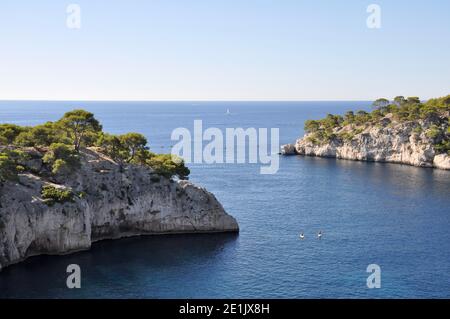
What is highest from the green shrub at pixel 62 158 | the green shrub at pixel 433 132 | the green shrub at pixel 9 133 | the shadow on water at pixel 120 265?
the green shrub at pixel 9 133

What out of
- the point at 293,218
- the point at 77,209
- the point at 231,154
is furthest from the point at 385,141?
the point at 77,209

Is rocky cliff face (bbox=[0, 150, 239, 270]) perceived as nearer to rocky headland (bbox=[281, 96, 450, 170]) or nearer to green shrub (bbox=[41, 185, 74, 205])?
green shrub (bbox=[41, 185, 74, 205])

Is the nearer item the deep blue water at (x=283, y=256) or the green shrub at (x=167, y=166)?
the deep blue water at (x=283, y=256)

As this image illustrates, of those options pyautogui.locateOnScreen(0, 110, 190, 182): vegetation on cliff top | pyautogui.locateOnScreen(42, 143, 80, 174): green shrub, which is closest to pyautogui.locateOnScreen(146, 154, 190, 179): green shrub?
pyautogui.locateOnScreen(0, 110, 190, 182): vegetation on cliff top

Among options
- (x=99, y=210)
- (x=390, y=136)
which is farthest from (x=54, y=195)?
(x=390, y=136)

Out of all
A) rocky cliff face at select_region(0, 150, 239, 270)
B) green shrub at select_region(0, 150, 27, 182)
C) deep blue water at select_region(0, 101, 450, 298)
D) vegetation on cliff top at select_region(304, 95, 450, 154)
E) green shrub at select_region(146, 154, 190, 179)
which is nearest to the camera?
deep blue water at select_region(0, 101, 450, 298)

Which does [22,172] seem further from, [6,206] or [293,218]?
[293,218]

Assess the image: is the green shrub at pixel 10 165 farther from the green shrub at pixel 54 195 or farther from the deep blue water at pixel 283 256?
the deep blue water at pixel 283 256

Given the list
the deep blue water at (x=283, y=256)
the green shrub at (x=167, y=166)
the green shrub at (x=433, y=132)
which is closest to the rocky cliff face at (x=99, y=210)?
the green shrub at (x=167, y=166)
